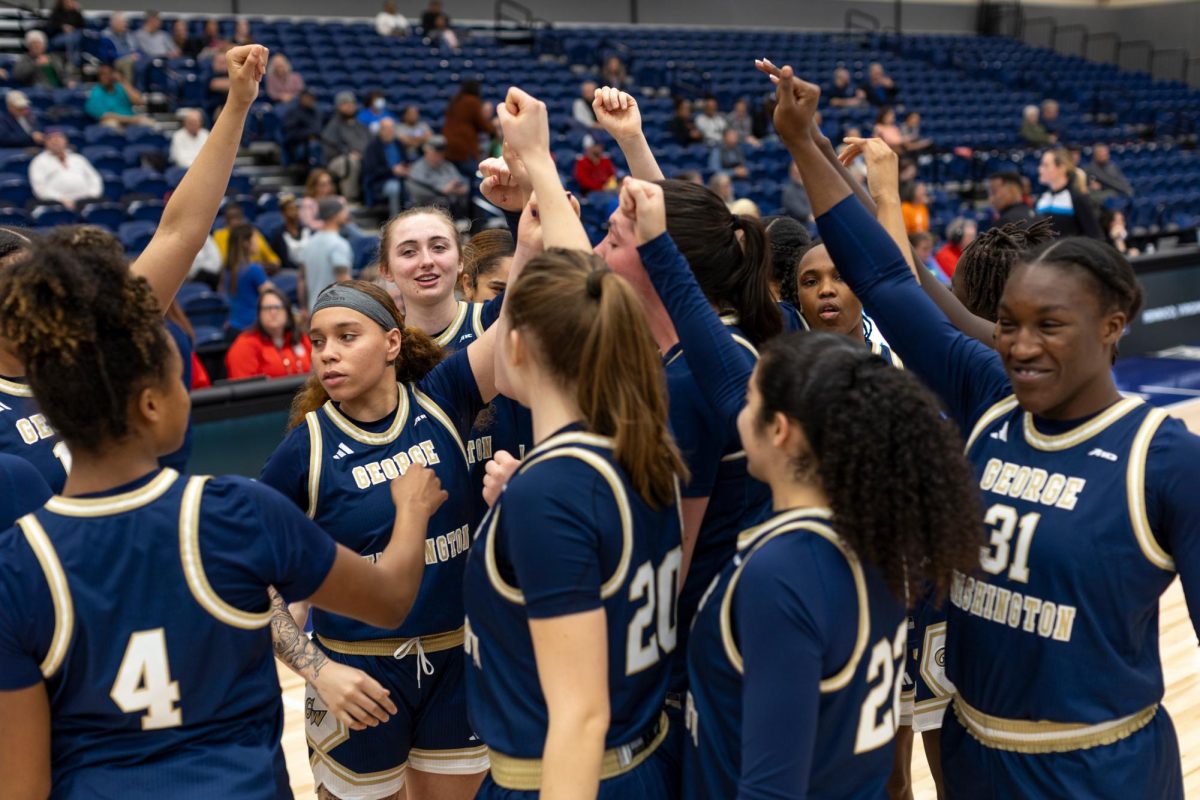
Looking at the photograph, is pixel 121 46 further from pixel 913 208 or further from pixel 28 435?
pixel 28 435

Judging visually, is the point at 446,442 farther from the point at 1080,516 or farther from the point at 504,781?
the point at 1080,516

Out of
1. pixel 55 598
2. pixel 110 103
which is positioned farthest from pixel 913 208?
pixel 55 598

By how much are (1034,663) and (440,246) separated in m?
1.95

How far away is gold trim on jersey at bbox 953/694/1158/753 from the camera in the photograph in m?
1.94

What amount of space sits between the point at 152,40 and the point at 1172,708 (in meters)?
12.0

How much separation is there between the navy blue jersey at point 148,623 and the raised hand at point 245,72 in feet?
2.73

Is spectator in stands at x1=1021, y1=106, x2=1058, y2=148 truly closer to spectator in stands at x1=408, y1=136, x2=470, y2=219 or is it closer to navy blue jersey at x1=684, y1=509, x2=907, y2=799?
spectator in stands at x1=408, y1=136, x2=470, y2=219

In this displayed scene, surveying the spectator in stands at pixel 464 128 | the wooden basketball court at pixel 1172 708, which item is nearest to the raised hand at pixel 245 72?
the wooden basketball court at pixel 1172 708

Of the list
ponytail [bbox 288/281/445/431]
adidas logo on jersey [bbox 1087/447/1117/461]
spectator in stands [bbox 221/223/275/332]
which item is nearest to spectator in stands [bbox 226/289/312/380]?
spectator in stands [bbox 221/223/275/332]

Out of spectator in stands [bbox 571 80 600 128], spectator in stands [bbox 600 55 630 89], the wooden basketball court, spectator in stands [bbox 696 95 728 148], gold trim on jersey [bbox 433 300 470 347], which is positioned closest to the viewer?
gold trim on jersey [bbox 433 300 470 347]

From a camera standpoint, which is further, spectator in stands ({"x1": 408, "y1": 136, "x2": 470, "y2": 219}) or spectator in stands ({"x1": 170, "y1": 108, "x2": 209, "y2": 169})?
spectator in stands ({"x1": 408, "y1": 136, "x2": 470, "y2": 219})

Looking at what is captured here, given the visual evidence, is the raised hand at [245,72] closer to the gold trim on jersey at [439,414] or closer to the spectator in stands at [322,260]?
the gold trim on jersey at [439,414]

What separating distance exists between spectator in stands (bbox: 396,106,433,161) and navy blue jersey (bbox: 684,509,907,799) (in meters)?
10.6

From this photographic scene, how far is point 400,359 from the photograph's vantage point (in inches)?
109
